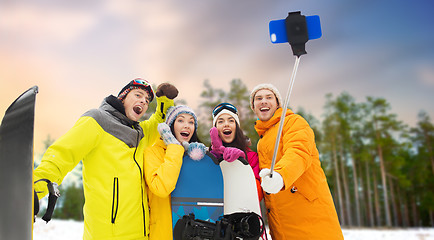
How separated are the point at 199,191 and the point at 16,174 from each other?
4.34 ft

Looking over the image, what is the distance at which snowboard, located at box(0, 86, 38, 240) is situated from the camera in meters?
1.44

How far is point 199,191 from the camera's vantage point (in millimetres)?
2404

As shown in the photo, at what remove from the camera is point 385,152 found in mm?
26672

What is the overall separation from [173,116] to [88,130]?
2.56 feet

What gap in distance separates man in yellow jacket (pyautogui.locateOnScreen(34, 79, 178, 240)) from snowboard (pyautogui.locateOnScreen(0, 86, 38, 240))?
0.49 m

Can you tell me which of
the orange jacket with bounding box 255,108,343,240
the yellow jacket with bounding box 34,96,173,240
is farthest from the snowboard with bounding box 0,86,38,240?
the orange jacket with bounding box 255,108,343,240

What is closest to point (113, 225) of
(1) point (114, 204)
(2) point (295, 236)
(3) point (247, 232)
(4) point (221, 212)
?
(1) point (114, 204)

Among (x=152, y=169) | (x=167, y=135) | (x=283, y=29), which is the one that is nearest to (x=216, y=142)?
(x=167, y=135)

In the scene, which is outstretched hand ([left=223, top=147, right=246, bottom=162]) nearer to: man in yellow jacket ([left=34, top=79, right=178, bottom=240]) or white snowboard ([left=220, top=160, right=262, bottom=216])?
white snowboard ([left=220, top=160, right=262, bottom=216])

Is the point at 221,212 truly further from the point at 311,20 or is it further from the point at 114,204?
the point at 311,20

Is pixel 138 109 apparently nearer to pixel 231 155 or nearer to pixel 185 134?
pixel 185 134

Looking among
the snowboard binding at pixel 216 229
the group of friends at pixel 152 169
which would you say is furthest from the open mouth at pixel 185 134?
the snowboard binding at pixel 216 229

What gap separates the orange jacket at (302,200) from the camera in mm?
2354

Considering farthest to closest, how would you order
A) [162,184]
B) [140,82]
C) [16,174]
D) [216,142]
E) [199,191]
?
1. [140,82]
2. [216,142]
3. [199,191]
4. [162,184]
5. [16,174]
